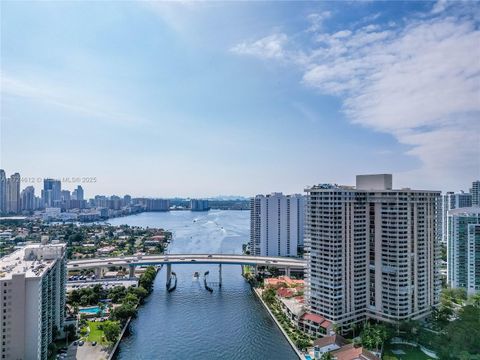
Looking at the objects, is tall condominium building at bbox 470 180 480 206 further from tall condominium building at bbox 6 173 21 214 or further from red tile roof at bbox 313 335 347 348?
tall condominium building at bbox 6 173 21 214

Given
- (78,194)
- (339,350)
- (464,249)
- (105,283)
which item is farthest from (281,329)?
(78,194)

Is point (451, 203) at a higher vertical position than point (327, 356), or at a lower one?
higher

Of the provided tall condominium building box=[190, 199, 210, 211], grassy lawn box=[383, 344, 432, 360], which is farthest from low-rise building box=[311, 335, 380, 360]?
tall condominium building box=[190, 199, 210, 211]

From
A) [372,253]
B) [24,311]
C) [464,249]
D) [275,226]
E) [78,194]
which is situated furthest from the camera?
[78,194]

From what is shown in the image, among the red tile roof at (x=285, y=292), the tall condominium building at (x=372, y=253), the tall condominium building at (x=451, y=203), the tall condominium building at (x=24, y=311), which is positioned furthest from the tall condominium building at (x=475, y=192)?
the tall condominium building at (x=24, y=311)

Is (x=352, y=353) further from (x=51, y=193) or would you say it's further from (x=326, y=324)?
(x=51, y=193)

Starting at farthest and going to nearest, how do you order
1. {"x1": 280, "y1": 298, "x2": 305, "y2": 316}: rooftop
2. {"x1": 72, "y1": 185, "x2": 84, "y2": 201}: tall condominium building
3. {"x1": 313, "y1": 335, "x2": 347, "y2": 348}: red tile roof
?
{"x1": 72, "y1": 185, "x2": 84, "y2": 201}: tall condominium building, {"x1": 280, "y1": 298, "x2": 305, "y2": 316}: rooftop, {"x1": 313, "y1": 335, "x2": 347, "y2": 348}: red tile roof

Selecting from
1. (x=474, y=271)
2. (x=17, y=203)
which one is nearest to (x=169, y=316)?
(x=474, y=271)
